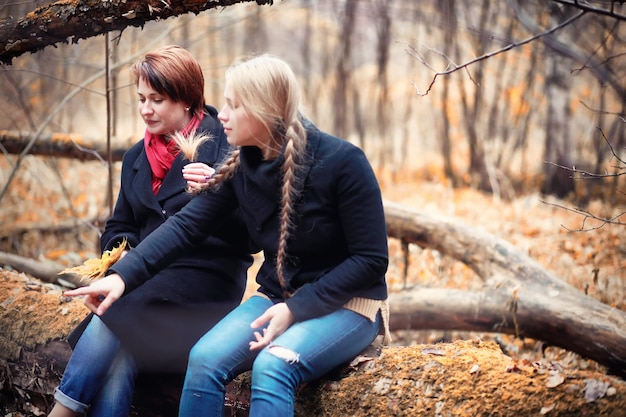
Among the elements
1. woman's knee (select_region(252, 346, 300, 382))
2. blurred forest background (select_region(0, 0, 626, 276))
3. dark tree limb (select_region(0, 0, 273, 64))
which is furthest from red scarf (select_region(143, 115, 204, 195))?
blurred forest background (select_region(0, 0, 626, 276))

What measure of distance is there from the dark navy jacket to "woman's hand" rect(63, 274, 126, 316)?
0.04 metres

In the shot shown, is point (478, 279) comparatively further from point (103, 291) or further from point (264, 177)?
point (103, 291)

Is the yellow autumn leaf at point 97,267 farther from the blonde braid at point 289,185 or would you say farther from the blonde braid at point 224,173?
the blonde braid at point 289,185

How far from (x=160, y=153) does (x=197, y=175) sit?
1.35 feet

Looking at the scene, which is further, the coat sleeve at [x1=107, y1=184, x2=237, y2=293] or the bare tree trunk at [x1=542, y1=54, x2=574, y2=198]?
the bare tree trunk at [x1=542, y1=54, x2=574, y2=198]

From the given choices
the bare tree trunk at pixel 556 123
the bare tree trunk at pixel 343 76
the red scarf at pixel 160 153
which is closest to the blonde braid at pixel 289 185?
the red scarf at pixel 160 153

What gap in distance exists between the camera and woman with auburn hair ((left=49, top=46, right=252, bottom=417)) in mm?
2545

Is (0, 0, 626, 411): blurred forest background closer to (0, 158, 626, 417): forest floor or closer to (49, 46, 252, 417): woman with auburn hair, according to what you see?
(0, 158, 626, 417): forest floor

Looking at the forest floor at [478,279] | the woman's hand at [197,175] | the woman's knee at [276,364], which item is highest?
the woman's hand at [197,175]

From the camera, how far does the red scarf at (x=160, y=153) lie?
9.84 feet

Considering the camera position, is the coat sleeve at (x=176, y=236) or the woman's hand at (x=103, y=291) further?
the coat sleeve at (x=176, y=236)

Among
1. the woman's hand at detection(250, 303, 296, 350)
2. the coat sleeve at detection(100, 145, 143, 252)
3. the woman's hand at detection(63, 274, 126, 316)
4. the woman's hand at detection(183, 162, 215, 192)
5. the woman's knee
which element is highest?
the woman's hand at detection(183, 162, 215, 192)

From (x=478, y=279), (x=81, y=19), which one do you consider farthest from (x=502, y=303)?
(x=81, y=19)

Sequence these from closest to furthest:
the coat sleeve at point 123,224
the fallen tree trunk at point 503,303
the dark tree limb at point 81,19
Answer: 1. the dark tree limb at point 81,19
2. the coat sleeve at point 123,224
3. the fallen tree trunk at point 503,303
